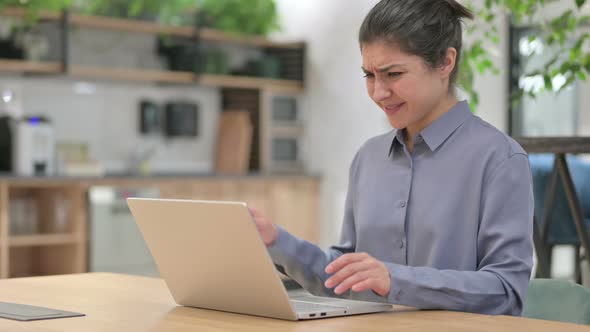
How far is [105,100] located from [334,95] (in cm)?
189

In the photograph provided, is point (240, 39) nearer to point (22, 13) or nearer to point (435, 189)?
point (22, 13)

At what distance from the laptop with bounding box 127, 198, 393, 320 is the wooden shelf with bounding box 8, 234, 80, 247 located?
4668mm

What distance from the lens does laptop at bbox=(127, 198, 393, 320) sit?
1.47 metres

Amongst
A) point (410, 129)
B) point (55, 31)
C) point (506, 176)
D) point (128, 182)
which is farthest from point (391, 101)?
point (55, 31)

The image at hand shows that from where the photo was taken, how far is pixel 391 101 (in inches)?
74.0

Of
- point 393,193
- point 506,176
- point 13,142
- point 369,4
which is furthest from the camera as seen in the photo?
point 369,4

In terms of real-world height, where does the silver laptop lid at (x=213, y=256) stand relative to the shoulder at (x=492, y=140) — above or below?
below

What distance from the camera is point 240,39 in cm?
771

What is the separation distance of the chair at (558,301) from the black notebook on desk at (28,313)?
86cm

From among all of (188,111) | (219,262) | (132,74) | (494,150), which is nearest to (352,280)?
(219,262)

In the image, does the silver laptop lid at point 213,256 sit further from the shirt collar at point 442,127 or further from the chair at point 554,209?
the chair at point 554,209

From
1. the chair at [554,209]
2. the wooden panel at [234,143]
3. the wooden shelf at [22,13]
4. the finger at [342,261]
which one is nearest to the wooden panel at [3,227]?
the wooden shelf at [22,13]

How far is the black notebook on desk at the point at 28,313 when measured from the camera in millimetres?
1549

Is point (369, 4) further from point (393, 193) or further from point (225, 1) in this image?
point (393, 193)
